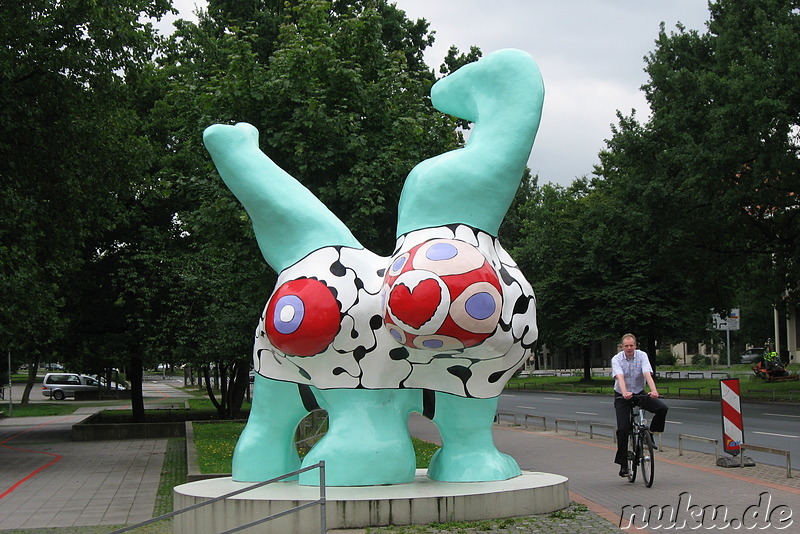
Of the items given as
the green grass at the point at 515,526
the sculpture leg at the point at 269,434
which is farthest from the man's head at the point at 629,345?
the sculpture leg at the point at 269,434

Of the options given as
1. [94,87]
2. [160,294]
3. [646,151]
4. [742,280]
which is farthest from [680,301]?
[94,87]

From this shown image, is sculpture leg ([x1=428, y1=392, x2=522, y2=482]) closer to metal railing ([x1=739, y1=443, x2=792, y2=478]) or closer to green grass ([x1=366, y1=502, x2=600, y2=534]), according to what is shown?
green grass ([x1=366, y1=502, x2=600, y2=534])

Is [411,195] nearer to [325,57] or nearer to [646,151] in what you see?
[325,57]

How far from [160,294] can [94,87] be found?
25.9 ft

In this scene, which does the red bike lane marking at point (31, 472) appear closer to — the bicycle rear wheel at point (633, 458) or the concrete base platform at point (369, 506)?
the concrete base platform at point (369, 506)

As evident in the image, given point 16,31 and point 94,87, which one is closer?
point 16,31

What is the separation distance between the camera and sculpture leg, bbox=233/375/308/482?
8641 mm

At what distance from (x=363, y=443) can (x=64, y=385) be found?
49.1 metres

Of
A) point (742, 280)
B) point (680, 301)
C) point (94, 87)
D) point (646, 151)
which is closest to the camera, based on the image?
point (94, 87)

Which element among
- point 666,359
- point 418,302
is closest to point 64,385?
point 666,359

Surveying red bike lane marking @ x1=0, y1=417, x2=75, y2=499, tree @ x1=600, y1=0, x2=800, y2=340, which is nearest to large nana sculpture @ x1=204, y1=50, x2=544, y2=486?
red bike lane marking @ x1=0, y1=417, x2=75, y2=499

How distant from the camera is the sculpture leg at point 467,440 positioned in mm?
8453

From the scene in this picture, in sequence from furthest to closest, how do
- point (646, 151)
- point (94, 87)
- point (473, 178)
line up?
point (646, 151)
point (94, 87)
point (473, 178)

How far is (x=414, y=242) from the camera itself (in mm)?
8250
